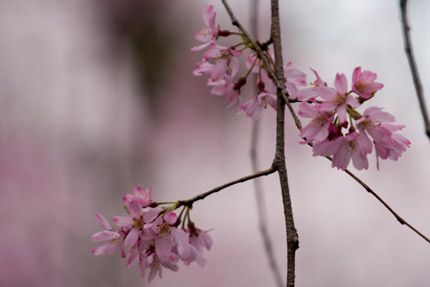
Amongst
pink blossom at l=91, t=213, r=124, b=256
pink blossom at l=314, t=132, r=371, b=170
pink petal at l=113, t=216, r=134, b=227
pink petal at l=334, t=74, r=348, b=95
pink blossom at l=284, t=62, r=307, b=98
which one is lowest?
pink blossom at l=91, t=213, r=124, b=256

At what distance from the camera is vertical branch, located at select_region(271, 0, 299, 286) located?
0.31 m

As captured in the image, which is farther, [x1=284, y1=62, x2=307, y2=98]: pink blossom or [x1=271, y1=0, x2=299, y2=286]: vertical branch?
[x1=284, y1=62, x2=307, y2=98]: pink blossom

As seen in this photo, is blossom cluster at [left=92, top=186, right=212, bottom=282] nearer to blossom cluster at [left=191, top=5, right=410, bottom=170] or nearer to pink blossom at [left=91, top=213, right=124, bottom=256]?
pink blossom at [left=91, top=213, right=124, bottom=256]

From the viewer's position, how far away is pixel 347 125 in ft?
1.17

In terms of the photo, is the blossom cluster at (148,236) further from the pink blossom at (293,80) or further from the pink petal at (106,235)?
the pink blossom at (293,80)

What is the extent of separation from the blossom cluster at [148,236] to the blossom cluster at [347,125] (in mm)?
121

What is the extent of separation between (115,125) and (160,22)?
39cm

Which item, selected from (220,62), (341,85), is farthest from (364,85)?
(220,62)

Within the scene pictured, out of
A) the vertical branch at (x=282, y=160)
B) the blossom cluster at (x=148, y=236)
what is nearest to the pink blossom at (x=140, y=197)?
the blossom cluster at (x=148, y=236)

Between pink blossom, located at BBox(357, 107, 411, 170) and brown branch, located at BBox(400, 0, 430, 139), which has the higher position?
brown branch, located at BBox(400, 0, 430, 139)

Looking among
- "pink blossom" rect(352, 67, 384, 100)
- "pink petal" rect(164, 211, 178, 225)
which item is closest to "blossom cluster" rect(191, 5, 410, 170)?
"pink blossom" rect(352, 67, 384, 100)

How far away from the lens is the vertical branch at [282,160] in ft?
1.01

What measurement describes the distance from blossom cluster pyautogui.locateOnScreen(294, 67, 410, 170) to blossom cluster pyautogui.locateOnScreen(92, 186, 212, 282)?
12cm

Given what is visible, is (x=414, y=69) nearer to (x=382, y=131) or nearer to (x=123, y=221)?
(x=382, y=131)
